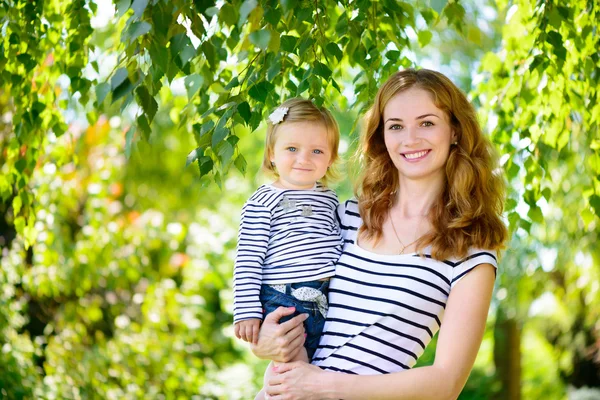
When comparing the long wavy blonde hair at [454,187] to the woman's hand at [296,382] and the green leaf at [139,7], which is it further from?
the green leaf at [139,7]

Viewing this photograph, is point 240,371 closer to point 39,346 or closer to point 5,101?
point 39,346

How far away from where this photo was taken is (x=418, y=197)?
1945 millimetres

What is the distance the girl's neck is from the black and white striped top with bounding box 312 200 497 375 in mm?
162

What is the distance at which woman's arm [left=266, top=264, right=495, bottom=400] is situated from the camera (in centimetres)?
165

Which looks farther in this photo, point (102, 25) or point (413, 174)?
point (102, 25)

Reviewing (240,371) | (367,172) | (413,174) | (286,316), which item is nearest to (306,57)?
(367,172)

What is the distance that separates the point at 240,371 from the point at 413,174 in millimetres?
4682

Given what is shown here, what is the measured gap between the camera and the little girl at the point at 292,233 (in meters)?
1.87

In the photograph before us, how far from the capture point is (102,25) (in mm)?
4742

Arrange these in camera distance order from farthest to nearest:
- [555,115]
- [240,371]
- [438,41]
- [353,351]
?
[240,371], [438,41], [555,115], [353,351]

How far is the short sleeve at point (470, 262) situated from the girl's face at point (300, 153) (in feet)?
1.48

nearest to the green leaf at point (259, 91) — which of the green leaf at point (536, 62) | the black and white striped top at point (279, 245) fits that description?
the black and white striped top at point (279, 245)

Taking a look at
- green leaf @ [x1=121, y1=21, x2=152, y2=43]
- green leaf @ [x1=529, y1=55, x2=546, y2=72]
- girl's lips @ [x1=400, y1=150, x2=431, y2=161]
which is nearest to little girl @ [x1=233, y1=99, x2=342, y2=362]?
girl's lips @ [x1=400, y1=150, x2=431, y2=161]

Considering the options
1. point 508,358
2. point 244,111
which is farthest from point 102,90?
point 508,358
